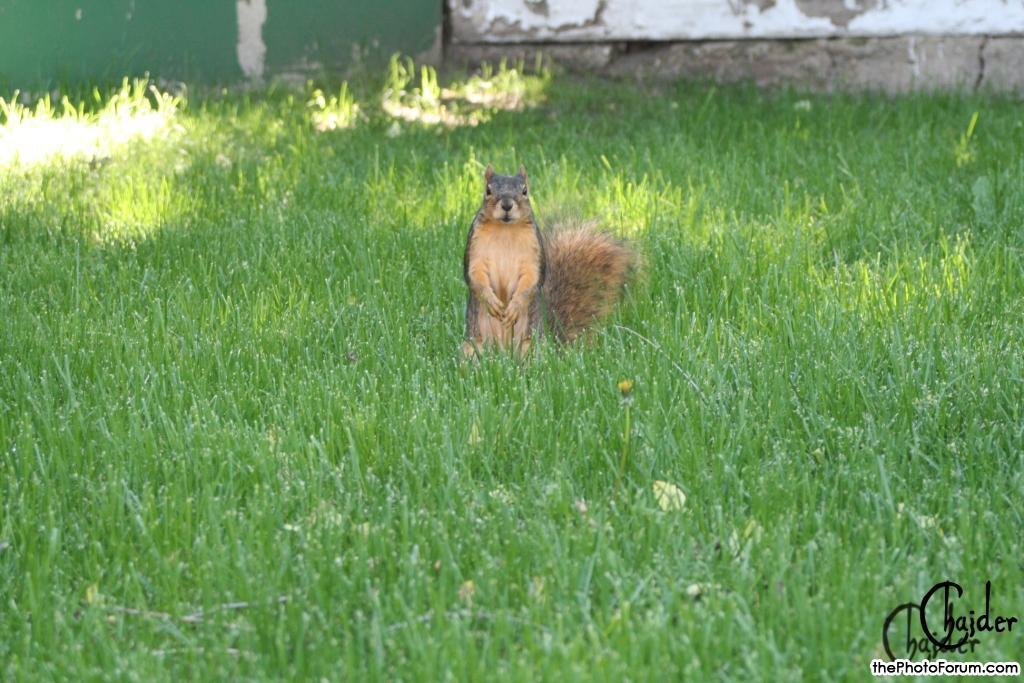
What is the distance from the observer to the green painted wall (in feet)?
18.6

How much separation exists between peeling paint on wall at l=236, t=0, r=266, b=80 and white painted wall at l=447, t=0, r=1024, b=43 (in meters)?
1.25

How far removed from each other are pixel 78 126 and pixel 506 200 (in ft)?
9.54

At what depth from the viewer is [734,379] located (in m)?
2.85

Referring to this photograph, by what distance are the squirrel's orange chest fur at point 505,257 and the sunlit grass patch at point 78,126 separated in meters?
2.41

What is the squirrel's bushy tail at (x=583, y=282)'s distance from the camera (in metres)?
3.35

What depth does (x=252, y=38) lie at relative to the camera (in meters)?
6.52

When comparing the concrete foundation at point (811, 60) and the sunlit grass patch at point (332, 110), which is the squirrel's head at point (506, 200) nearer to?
the sunlit grass patch at point (332, 110)

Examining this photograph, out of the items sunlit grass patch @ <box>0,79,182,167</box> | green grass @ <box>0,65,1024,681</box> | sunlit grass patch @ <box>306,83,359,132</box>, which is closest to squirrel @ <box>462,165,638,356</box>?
green grass @ <box>0,65,1024,681</box>

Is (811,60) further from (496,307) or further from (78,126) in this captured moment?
(496,307)

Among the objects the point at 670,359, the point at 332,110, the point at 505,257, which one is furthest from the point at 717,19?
the point at 670,359

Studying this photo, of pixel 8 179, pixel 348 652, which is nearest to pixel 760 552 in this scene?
pixel 348 652

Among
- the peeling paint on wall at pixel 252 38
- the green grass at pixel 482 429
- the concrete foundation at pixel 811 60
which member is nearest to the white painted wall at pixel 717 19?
the concrete foundation at pixel 811 60

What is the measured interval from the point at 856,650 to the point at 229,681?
0.88m

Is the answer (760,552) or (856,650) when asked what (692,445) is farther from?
(856,650)
